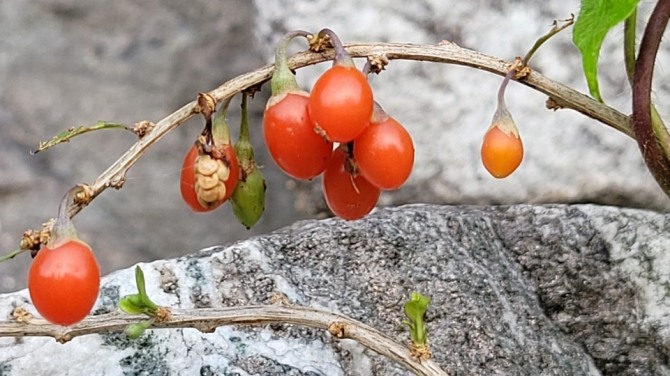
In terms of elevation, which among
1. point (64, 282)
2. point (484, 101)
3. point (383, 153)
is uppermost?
point (484, 101)

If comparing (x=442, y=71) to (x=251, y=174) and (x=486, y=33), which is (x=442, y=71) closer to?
(x=486, y=33)

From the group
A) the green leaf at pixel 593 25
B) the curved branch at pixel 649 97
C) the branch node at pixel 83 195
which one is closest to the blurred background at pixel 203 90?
the curved branch at pixel 649 97

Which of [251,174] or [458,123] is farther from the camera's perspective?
[458,123]

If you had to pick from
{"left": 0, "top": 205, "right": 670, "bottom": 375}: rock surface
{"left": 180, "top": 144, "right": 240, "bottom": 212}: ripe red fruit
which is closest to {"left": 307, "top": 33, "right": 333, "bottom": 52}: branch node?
{"left": 180, "top": 144, "right": 240, "bottom": 212}: ripe red fruit

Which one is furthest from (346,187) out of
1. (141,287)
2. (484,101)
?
(484,101)

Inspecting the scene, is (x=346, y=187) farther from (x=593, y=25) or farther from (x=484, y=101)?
(x=484, y=101)

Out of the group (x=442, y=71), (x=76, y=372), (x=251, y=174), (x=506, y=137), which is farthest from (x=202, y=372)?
(x=442, y=71)

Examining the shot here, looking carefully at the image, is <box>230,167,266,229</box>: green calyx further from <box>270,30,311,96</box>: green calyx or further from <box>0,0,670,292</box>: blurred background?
<box>0,0,670,292</box>: blurred background
